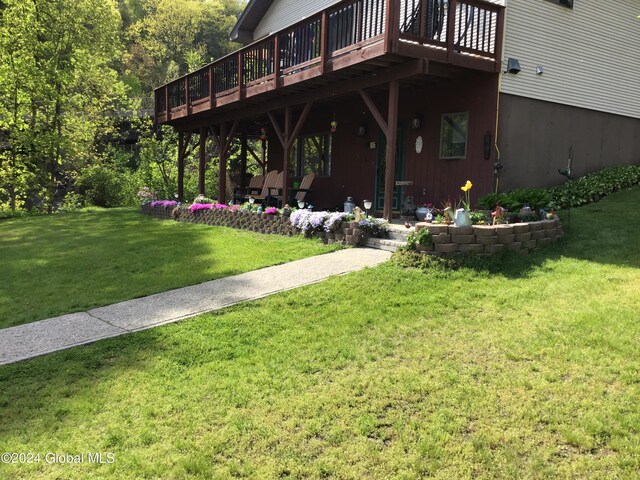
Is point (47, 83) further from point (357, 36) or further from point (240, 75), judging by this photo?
point (357, 36)

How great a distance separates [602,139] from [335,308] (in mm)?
9059

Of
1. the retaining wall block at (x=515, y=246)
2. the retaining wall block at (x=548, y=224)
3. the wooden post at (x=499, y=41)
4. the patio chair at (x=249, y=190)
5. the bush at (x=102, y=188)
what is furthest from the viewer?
the bush at (x=102, y=188)

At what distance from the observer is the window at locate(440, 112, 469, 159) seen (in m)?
9.32

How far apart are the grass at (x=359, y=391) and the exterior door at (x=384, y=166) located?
5741 millimetres

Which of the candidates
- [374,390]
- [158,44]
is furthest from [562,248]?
[158,44]

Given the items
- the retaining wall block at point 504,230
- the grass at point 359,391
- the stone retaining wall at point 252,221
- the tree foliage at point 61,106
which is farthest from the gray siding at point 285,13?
the grass at point 359,391

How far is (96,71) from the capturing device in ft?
65.7

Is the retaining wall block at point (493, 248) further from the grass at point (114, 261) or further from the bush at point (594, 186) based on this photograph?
the bush at point (594, 186)

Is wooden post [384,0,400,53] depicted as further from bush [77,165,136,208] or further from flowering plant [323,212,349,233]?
bush [77,165,136,208]

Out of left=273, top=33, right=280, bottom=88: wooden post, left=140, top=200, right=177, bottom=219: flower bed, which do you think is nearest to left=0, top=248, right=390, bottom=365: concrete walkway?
left=273, top=33, right=280, bottom=88: wooden post

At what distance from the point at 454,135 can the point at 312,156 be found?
4.99m

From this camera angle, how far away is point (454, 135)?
9.50 m

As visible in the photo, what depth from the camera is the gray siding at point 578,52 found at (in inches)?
354

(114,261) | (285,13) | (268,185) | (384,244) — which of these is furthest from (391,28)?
(285,13)
